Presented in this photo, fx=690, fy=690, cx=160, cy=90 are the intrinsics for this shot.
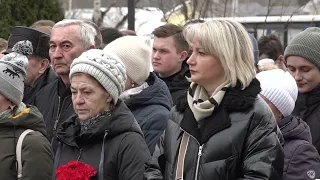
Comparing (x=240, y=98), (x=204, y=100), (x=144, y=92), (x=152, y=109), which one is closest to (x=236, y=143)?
(x=240, y=98)

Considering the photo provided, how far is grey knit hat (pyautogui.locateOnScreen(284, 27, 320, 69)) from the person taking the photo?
557 cm

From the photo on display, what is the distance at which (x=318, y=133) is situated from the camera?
17.5 feet

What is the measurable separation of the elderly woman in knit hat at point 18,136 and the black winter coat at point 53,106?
757 mm

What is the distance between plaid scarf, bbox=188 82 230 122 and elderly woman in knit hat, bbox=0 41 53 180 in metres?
1.05

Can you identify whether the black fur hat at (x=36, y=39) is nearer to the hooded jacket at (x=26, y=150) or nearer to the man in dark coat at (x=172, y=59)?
the man in dark coat at (x=172, y=59)

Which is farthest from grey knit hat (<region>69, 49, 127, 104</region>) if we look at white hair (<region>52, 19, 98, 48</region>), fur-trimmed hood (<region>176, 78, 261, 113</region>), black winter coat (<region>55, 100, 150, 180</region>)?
white hair (<region>52, 19, 98, 48</region>)

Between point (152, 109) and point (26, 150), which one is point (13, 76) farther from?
point (152, 109)

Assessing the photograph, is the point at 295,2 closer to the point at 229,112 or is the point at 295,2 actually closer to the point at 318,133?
the point at 318,133

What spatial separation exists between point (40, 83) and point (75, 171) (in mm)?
2279

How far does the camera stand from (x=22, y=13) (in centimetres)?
1094

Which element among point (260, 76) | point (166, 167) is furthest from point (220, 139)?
point (260, 76)

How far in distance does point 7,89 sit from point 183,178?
149 cm

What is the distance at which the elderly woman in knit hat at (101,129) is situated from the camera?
4164 millimetres

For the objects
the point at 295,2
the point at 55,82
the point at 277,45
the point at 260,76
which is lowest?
the point at 295,2
